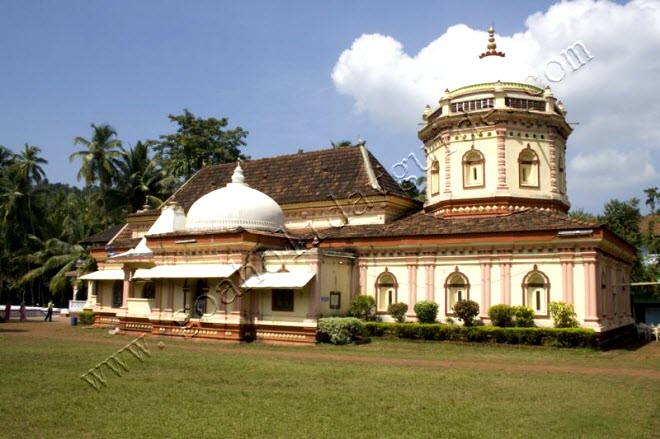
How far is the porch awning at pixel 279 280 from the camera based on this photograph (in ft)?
73.9

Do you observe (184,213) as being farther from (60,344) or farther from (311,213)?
(60,344)

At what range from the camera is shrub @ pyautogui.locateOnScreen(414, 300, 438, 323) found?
2386cm

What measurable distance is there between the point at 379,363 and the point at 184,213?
17964mm

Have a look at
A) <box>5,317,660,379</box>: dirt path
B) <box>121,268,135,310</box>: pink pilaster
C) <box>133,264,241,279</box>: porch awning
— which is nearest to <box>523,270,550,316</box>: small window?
<box>5,317,660,379</box>: dirt path

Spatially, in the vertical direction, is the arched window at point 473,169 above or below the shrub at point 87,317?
above

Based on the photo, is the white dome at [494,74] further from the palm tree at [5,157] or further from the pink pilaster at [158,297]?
the palm tree at [5,157]

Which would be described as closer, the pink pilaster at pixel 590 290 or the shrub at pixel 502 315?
the pink pilaster at pixel 590 290

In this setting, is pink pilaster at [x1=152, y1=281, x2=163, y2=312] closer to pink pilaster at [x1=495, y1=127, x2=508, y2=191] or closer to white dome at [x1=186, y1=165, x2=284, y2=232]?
white dome at [x1=186, y1=165, x2=284, y2=232]

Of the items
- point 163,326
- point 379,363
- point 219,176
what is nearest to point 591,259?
point 379,363

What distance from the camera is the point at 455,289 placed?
955 inches

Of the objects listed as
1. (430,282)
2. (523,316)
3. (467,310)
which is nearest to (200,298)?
(430,282)

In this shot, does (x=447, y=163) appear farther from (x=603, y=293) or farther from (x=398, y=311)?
(x=603, y=293)

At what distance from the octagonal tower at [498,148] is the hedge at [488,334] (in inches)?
241

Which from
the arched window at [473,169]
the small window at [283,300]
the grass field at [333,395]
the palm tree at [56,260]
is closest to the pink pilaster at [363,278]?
the small window at [283,300]
